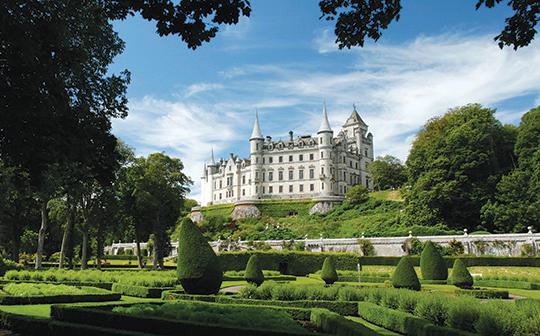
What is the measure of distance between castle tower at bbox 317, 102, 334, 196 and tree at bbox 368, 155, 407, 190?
861cm

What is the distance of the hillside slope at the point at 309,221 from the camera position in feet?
203

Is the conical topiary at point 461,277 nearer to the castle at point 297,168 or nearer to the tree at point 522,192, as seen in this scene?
the tree at point 522,192

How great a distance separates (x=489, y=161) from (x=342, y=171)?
40.5 m

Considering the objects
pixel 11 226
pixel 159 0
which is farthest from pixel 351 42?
pixel 11 226

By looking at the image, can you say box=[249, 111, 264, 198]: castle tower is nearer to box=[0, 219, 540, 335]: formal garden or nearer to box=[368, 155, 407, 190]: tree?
box=[368, 155, 407, 190]: tree

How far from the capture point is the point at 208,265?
749 inches

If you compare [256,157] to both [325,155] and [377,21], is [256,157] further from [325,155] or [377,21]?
[377,21]

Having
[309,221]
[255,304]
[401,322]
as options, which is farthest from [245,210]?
[401,322]

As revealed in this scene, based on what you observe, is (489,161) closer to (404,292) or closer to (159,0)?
(404,292)

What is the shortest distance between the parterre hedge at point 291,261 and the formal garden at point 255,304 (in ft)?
21.7

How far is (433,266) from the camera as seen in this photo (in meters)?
27.3

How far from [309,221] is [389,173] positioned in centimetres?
2232

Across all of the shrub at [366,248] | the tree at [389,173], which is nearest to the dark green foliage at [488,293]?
the shrub at [366,248]

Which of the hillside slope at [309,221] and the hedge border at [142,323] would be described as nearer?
the hedge border at [142,323]
